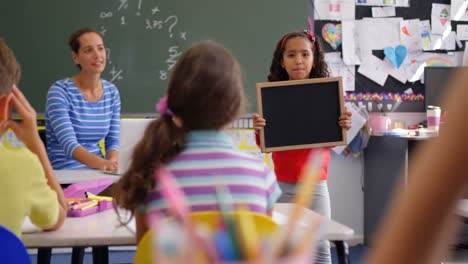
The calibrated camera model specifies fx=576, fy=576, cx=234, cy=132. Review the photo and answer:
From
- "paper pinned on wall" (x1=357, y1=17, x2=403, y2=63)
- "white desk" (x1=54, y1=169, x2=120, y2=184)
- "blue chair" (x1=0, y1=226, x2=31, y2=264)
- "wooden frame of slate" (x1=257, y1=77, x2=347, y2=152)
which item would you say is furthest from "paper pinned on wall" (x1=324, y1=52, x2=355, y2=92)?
"blue chair" (x1=0, y1=226, x2=31, y2=264)

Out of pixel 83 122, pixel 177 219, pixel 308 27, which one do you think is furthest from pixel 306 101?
pixel 177 219

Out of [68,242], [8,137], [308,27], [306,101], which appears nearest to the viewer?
[68,242]

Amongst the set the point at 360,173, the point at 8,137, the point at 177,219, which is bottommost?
the point at 360,173

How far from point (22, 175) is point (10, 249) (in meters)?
0.22

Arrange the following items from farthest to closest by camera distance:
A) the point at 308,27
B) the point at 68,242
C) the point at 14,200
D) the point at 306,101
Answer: the point at 308,27, the point at 306,101, the point at 68,242, the point at 14,200

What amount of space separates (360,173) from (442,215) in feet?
14.7

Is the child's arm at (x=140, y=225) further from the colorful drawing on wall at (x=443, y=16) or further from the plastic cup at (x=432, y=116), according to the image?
the colorful drawing on wall at (x=443, y=16)

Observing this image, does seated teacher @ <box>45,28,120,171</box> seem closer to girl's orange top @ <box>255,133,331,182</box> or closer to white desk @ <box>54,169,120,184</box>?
white desk @ <box>54,169,120,184</box>

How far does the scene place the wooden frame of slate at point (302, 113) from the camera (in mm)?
2533

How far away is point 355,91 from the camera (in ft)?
14.7

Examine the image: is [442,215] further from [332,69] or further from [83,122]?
[332,69]

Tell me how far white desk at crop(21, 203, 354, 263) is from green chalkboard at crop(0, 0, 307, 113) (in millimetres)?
2327

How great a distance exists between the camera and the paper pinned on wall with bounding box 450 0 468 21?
15.1 ft

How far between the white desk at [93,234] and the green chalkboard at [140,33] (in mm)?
2327
